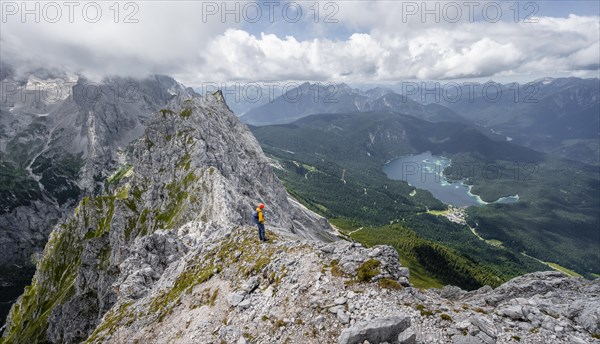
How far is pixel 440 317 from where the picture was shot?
18688 mm

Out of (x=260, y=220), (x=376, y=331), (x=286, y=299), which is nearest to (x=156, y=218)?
(x=260, y=220)

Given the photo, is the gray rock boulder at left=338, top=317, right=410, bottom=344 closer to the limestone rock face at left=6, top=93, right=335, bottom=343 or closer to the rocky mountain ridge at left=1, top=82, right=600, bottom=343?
the rocky mountain ridge at left=1, top=82, right=600, bottom=343

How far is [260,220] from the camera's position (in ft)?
109

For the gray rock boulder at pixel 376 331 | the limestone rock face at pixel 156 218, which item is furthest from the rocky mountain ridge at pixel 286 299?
the limestone rock face at pixel 156 218

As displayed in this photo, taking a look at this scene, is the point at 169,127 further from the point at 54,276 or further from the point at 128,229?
the point at 54,276

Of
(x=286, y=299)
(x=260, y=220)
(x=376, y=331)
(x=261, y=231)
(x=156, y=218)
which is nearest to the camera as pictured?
(x=376, y=331)

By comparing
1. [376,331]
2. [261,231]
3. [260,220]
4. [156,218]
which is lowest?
[156,218]

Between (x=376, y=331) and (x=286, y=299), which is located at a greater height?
(x=376, y=331)

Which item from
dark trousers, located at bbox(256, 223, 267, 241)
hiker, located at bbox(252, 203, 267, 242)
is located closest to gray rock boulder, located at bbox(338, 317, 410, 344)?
hiker, located at bbox(252, 203, 267, 242)

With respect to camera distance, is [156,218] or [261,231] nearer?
[261,231]

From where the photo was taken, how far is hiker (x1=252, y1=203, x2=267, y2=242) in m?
32.9

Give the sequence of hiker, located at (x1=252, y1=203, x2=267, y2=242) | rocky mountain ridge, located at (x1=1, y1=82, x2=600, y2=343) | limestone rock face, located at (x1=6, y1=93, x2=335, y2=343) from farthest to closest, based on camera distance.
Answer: limestone rock face, located at (x1=6, y1=93, x2=335, y2=343), hiker, located at (x1=252, y1=203, x2=267, y2=242), rocky mountain ridge, located at (x1=1, y1=82, x2=600, y2=343)

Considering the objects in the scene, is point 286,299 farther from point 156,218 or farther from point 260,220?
point 156,218

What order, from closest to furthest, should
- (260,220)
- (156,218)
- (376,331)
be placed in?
Answer: (376,331)
(260,220)
(156,218)
